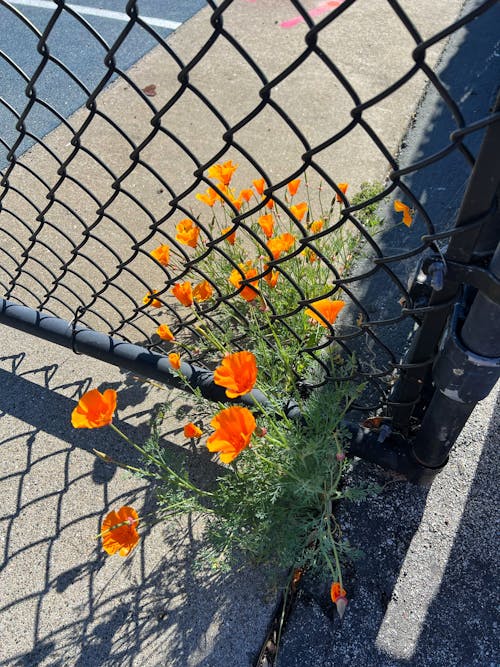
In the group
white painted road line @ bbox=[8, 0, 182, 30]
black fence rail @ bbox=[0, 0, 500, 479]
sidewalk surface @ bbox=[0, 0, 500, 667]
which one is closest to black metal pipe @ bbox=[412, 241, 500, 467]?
black fence rail @ bbox=[0, 0, 500, 479]

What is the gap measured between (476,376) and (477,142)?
2113 millimetres

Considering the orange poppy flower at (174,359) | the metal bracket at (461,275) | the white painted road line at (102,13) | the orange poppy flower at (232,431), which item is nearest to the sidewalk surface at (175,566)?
the orange poppy flower at (174,359)

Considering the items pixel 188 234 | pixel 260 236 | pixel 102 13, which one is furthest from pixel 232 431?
pixel 102 13

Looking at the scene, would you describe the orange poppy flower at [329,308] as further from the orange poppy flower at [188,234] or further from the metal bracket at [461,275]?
the orange poppy flower at [188,234]

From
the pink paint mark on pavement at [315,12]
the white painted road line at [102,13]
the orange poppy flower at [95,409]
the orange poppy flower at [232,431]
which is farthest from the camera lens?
the white painted road line at [102,13]

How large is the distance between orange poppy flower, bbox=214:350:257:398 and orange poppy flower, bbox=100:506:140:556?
47 centimetres

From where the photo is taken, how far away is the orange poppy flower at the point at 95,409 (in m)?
1.63

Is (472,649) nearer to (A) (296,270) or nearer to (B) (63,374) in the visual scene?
(A) (296,270)

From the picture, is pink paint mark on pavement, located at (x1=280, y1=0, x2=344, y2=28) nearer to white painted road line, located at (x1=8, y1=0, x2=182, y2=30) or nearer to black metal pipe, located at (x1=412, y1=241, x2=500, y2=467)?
white painted road line, located at (x1=8, y1=0, x2=182, y2=30)

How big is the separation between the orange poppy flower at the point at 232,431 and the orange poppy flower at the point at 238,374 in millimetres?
59

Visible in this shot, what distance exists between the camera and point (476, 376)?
1372 millimetres

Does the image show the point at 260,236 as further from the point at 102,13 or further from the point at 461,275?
the point at 102,13

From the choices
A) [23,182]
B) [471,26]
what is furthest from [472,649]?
[471,26]

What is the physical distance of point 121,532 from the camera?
65.5 inches
